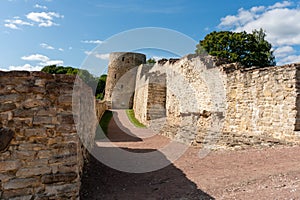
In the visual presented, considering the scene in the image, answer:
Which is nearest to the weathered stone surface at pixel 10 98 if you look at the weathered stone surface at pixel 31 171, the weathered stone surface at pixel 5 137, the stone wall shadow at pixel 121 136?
the weathered stone surface at pixel 5 137

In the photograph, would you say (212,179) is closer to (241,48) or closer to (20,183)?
(20,183)

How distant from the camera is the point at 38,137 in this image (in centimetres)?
374

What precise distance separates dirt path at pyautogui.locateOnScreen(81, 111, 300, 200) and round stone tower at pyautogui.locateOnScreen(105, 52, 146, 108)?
23.1 meters

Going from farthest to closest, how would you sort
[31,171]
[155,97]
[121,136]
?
[155,97]
[121,136]
[31,171]

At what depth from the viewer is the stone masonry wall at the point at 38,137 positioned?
3.60 m

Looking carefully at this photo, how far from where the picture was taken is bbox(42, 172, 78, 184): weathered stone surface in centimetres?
369

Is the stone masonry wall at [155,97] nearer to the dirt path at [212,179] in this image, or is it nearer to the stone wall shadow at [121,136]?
the stone wall shadow at [121,136]

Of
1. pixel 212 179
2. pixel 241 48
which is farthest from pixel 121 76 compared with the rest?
pixel 212 179

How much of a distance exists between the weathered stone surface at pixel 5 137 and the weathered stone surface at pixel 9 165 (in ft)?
0.66

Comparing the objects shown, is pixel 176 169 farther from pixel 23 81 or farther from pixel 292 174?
pixel 23 81

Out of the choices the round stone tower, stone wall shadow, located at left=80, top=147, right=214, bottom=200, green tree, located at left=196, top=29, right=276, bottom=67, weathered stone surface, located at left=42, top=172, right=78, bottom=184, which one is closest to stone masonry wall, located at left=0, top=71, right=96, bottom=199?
weathered stone surface, located at left=42, top=172, right=78, bottom=184

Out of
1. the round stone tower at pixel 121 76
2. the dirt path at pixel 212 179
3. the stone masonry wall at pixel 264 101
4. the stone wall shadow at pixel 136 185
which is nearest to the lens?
the dirt path at pixel 212 179

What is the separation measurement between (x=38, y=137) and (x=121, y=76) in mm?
27854

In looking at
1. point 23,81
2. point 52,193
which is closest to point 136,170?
point 52,193
